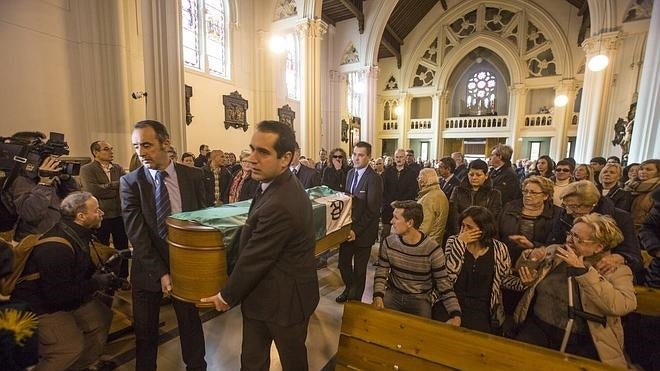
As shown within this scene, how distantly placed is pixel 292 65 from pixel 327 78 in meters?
2.93

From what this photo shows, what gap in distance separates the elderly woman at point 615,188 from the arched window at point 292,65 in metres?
10.1

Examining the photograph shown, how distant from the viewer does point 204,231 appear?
1569mm

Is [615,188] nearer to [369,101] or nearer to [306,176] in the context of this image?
[306,176]

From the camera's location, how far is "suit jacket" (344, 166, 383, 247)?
3010 mm

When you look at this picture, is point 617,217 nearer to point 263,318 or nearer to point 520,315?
point 520,315

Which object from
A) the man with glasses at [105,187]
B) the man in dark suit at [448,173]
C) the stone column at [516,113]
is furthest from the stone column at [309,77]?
the stone column at [516,113]

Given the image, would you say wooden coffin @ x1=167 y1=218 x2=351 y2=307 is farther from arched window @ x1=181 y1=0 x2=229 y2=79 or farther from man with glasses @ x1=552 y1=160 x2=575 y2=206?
arched window @ x1=181 y1=0 x2=229 y2=79

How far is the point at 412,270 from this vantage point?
82.3 inches

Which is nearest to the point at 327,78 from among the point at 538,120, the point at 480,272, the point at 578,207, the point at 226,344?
the point at 538,120

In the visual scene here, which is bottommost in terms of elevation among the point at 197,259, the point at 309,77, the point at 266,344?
the point at 266,344

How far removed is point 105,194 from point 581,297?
4293 millimetres

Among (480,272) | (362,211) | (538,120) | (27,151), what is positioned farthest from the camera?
(538,120)

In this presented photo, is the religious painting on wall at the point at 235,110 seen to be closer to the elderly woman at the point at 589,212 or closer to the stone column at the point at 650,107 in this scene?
the elderly woman at the point at 589,212

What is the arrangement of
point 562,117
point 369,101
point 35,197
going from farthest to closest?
point 562,117 < point 369,101 < point 35,197
